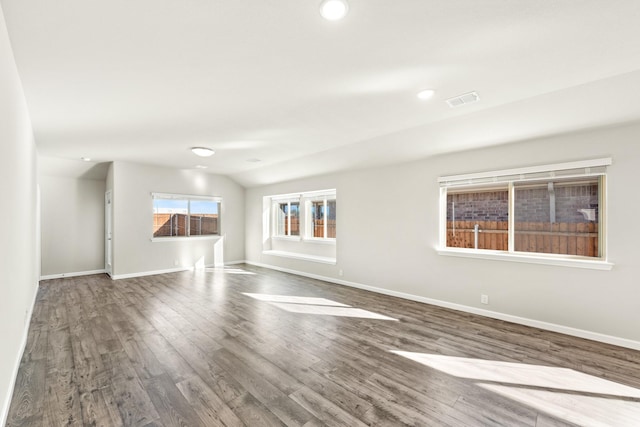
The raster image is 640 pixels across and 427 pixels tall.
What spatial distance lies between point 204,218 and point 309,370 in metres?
6.18

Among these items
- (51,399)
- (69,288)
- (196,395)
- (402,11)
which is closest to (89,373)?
(51,399)

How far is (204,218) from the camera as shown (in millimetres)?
7688

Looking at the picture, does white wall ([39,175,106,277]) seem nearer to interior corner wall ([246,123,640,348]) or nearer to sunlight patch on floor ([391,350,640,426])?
interior corner wall ([246,123,640,348])

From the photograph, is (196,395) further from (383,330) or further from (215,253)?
(215,253)

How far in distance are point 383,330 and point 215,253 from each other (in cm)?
571

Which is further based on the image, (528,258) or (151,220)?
(151,220)

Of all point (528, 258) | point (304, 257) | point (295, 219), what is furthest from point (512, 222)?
point (295, 219)

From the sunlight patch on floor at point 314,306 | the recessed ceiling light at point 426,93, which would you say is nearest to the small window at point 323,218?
the sunlight patch on floor at point 314,306

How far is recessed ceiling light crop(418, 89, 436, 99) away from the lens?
8.74ft

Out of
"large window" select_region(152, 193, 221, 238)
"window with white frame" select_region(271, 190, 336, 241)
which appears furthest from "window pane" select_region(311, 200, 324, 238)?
"large window" select_region(152, 193, 221, 238)

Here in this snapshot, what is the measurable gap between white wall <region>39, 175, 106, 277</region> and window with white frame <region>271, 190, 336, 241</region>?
4282 millimetres

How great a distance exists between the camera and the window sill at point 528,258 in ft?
10.1

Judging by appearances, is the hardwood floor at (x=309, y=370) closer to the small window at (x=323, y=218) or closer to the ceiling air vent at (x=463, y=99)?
the small window at (x=323, y=218)

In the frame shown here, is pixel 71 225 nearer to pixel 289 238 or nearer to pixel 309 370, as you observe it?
pixel 289 238
